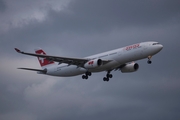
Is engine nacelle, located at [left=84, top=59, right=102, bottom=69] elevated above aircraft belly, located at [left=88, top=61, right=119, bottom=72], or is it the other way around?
engine nacelle, located at [left=84, top=59, right=102, bottom=69]

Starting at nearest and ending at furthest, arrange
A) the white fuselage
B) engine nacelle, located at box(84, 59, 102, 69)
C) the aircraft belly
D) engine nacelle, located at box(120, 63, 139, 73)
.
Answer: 1. the white fuselage
2. the aircraft belly
3. engine nacelle, located at box(84, 59, 102, 69)
4. engine nacelle, located at box(120, 63, 139, 73)

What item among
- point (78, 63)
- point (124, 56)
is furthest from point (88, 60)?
point (124, 56)

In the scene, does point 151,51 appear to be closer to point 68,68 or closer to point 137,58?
point 137,58

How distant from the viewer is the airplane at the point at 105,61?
74.4 metres

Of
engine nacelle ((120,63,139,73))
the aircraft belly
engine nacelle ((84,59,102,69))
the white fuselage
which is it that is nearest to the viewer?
the white fuselage

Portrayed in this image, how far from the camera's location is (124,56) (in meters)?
75.2

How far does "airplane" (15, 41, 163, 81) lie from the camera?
74375 millimetres

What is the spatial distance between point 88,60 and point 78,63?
1968 millimetres

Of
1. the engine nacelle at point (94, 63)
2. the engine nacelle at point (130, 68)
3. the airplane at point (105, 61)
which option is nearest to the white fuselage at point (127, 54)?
the airplane at point (105, 61)

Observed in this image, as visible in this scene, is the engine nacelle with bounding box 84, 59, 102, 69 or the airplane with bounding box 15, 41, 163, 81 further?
the engine nacelle with bounding box 84, 59, 102, 69

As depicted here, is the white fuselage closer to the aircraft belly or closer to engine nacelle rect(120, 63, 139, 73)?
the aircraft belly

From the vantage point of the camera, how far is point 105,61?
76625mm

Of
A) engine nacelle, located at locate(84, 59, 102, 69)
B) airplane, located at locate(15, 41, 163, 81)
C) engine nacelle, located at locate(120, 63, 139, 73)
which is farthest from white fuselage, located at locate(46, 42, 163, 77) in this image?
engine nacelle, located at locate(120, 63, 139, 73)

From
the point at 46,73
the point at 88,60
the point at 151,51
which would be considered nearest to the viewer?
the point at 151,51
